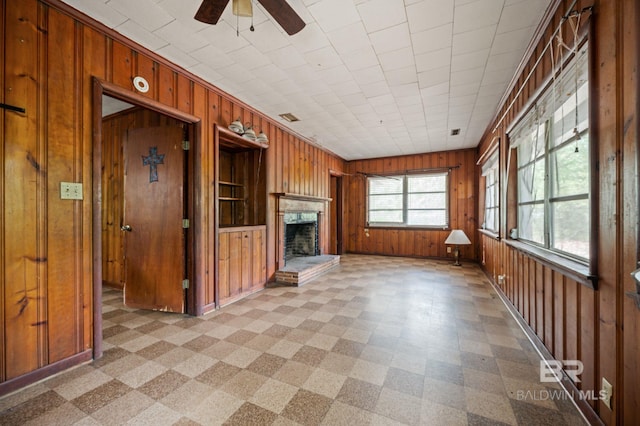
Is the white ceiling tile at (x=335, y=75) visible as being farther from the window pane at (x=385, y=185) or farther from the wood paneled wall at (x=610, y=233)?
the window pane at (x=385, y=185)

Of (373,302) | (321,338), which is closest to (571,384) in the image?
(321,338)

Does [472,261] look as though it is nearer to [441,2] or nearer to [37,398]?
[441,2]

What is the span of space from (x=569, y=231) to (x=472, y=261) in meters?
4.80

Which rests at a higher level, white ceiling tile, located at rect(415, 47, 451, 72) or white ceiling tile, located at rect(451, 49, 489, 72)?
white ceiling tile, located at rect(415, 47, 451, 72)

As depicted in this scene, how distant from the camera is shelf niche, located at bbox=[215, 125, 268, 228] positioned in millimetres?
4281

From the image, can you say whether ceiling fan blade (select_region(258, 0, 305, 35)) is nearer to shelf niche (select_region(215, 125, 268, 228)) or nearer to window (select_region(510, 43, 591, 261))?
window (select_region(510, 43, 591, 261))

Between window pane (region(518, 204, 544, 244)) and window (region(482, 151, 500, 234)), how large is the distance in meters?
1.26

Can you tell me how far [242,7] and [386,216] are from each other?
633 centimetres

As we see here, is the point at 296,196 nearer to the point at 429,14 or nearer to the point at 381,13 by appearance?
the point at 381,13

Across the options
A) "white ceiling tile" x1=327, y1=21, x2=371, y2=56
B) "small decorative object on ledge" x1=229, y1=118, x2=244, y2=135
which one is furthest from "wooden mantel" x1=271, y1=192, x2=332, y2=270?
"white ceiling tile" x1=327, y1=21, x2=371, y2=56

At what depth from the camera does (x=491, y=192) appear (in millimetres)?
4668

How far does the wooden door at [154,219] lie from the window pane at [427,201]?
5700mm

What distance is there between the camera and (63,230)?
6.47 ft

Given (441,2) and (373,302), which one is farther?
(373,302)
